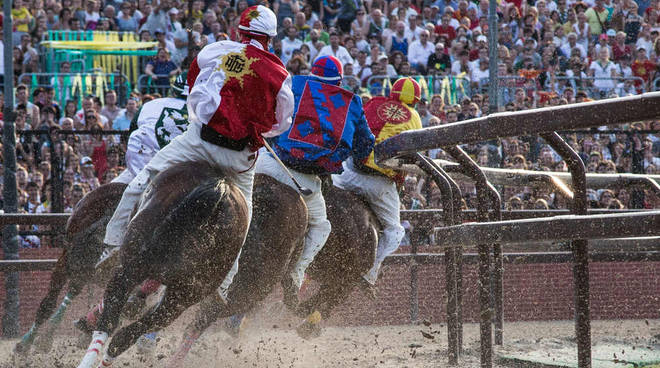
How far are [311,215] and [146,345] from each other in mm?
1932

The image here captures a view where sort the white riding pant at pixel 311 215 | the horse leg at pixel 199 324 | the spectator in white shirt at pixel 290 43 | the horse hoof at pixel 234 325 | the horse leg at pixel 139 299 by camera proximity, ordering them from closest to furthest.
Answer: the horse leg at pixel 139 299
the horse leg at pixel 199 324
the white riding pant at pixel 311 215
the horse hoof at pixel 234 325
the spectator in white shirt at pixel 290 43

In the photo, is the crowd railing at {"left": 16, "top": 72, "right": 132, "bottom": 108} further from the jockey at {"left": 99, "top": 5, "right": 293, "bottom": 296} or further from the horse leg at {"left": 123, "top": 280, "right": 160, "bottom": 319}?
the jockey at {"left": 99, "top": 5, "right": 293, "bottom": 296}

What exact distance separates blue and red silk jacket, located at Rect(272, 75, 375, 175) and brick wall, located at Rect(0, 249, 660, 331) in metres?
3.83

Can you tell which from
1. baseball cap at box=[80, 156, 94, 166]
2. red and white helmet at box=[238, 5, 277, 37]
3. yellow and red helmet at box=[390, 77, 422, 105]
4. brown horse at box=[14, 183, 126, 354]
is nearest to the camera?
red and white helmet at box=[238, 5, 277, 37]

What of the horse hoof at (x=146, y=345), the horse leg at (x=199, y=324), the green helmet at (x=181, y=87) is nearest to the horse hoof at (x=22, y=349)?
the horse hoof at (x=146, y=345)

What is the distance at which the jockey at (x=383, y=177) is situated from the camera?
23.3 ft

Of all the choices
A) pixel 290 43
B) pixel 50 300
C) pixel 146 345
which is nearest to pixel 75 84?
pixel 290 43

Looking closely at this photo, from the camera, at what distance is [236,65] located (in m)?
5.20

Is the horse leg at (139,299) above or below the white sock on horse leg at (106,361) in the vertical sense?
above

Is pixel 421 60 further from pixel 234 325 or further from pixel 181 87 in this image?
pixel 234 325

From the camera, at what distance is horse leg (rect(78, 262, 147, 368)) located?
15.7 feet

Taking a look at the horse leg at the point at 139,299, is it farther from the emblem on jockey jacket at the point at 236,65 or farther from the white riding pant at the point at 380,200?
the white riding pant at the point at 380,200

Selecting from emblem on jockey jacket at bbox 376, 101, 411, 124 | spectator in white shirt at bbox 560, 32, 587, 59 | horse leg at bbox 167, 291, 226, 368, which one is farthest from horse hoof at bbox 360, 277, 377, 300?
spectator in white shirt at bbox 560, 32, 587, 59

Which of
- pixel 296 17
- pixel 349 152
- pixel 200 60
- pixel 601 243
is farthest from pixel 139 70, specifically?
pixel 601 243
